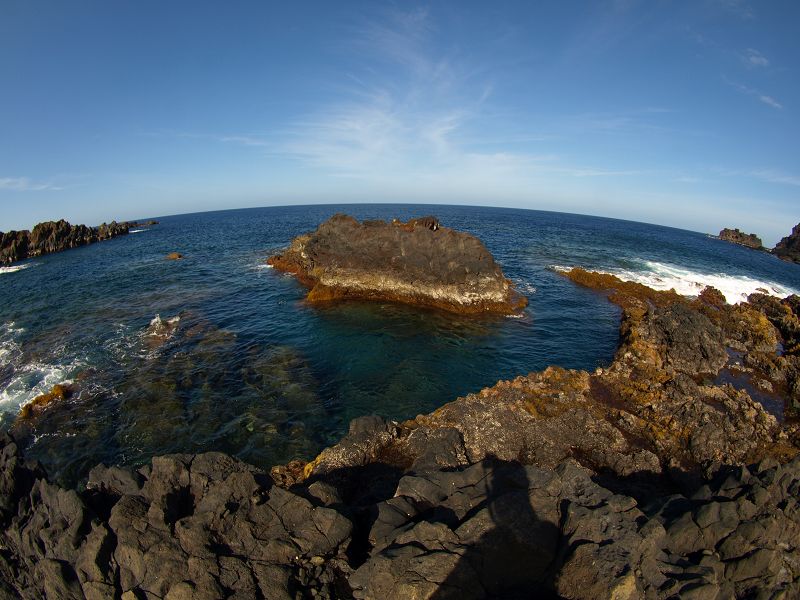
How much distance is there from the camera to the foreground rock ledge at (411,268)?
117ft

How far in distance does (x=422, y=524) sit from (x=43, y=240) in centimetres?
11337

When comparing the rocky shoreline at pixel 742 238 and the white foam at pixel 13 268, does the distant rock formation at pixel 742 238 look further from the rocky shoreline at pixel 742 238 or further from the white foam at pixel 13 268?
the white foam at pixel 13 268

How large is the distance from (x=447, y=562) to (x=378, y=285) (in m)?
30.8

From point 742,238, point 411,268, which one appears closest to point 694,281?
point 411,268

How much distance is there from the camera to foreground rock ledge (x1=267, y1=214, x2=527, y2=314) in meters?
35.7

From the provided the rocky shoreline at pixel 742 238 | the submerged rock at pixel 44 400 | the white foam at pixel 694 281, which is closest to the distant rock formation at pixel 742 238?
the rocky shoreline at pixel 742 238

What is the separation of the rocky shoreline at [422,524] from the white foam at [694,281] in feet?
124

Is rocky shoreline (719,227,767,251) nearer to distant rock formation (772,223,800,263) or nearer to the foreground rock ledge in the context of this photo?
distant rock formation (772,223,800,263)

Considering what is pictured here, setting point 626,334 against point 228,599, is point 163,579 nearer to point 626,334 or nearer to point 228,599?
point 228,599

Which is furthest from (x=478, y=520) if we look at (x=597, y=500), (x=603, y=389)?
(x=603, y=389)

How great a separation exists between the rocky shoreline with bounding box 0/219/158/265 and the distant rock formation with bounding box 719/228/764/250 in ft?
700

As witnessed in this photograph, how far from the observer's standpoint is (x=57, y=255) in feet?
262

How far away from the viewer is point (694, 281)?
52312 millimetres

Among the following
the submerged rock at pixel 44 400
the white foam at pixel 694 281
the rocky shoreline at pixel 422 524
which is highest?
the white foam at pixel 694 281
